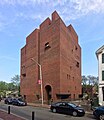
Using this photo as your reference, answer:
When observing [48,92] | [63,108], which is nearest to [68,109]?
[63,108]

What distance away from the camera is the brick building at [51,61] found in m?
60.6

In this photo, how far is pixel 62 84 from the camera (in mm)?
61031

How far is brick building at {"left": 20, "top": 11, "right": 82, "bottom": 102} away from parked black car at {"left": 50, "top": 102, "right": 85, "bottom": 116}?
949 inches

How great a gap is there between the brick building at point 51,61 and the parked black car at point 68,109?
24.1 meters

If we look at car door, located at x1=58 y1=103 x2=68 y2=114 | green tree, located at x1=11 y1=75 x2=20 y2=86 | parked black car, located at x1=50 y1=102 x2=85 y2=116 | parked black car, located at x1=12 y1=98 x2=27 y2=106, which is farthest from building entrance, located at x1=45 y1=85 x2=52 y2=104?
green tree, located at x1=11 y1=75 x2=20 y2=86

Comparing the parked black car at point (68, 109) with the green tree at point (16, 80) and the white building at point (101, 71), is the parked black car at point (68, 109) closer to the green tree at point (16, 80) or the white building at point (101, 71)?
the white building at point (101, 71)

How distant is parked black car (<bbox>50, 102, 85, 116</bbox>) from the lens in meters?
31.8

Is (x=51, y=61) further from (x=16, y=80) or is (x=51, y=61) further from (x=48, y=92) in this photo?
(x=16, y=80)

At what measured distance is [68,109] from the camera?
32.9 metres

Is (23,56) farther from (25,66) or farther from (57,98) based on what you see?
(57,98)

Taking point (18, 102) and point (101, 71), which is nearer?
point (101, 71)

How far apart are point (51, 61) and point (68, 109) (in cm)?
3058

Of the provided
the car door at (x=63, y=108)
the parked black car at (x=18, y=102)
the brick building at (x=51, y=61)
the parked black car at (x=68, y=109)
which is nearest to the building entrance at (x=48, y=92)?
the brick building at (x=51, y=61)

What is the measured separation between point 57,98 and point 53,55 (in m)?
9.51
